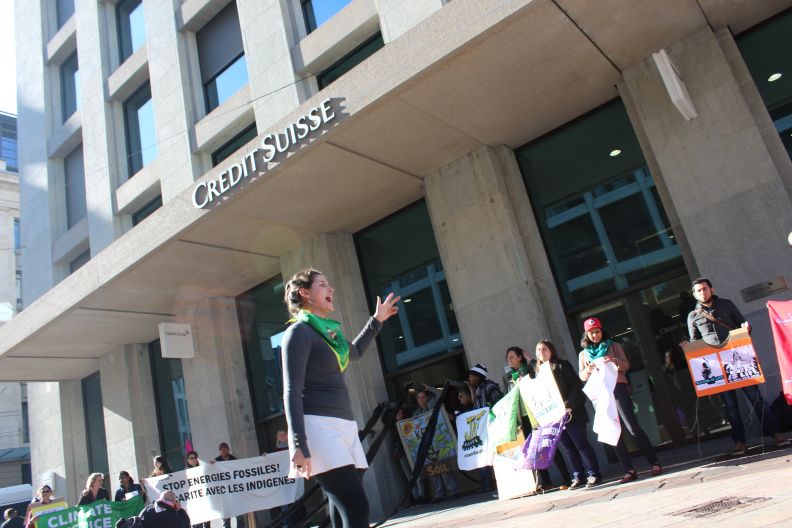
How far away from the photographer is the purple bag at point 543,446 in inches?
285

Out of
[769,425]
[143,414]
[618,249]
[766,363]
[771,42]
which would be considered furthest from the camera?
[143,414]

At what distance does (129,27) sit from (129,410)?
34.2 feet

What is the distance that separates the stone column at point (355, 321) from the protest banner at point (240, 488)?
1606mm

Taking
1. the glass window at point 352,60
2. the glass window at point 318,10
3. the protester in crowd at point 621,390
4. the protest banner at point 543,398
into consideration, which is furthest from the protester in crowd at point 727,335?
the glass window at point 318,10

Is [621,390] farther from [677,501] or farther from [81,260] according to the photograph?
[81,260]

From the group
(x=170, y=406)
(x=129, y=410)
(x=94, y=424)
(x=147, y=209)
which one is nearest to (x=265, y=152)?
(x=147, y=209)

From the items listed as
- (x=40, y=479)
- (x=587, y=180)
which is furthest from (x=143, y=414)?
(x=587, y=180)

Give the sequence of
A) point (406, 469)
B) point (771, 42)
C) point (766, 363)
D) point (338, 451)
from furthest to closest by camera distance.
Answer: point (406, 469) → point (771, 42) → point (766, 363) → point (338, 451)

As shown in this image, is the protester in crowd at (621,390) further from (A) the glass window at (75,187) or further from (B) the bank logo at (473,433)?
(A) the glass window at (75,187)

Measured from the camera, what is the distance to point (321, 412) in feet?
10.4

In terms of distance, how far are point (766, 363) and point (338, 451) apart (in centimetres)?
676

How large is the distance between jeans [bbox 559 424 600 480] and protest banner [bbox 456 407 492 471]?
115 cm

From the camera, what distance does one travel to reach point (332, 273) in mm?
12484

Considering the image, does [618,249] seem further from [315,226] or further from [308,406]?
[308,406]
